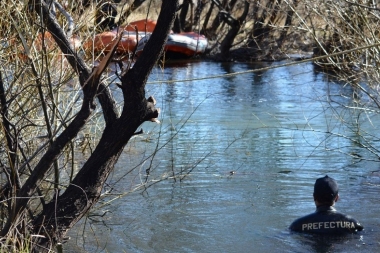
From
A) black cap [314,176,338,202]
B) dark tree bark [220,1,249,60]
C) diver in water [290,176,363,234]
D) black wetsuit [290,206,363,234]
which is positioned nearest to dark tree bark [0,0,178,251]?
black cap [314,176,338,202]

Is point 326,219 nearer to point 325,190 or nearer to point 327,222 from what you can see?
point 327,222

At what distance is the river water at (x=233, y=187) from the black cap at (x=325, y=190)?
1.45 ft

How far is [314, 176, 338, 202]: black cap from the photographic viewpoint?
721cm

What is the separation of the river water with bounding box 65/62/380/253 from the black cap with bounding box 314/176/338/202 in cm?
44

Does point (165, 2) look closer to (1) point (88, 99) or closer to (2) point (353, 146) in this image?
(1) point (88, 99)

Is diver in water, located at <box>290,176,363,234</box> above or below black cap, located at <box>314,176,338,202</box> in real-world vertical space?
below

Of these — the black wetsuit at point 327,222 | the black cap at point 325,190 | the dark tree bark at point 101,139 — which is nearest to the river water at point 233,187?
the black wetsuit at point 327,222

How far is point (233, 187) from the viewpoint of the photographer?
32.1 feet

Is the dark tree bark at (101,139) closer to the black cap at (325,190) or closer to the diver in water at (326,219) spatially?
the black cap at (325,190)

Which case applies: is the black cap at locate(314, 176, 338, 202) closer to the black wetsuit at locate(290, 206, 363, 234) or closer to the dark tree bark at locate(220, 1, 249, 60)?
the black wetsuit at locate(290, 206, 363, 234)

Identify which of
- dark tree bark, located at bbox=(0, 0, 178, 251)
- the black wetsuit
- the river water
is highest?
dark tree bark, located at bbox=(0, 0, 178, 251)

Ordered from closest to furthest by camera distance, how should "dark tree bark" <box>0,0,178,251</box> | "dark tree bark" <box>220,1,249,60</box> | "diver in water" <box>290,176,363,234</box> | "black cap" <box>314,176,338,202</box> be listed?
1. "dark tree bark" <box>0,0,178,251</box>
2. "black cap" <box>314,176,338,202</box>
3. "diver in water" <box>290,176,363,234</box>
4. "dark tree bark" <box>220,1,249,60</box>

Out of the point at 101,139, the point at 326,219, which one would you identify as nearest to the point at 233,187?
the point at 326,219

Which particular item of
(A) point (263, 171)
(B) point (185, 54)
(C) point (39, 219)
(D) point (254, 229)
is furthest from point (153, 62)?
(B) point (185, 54)
